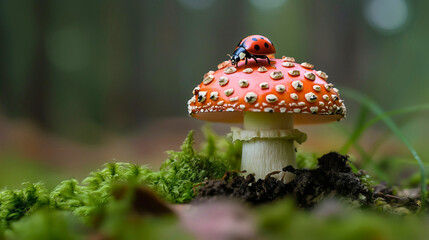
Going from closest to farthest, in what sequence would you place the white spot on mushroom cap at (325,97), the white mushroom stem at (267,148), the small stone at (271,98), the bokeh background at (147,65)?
the small stone at (271,98)
the white spot on mushroom cap at (325,97)
the white mushroom stem at (267,148)
the bokeh background at (147,65)

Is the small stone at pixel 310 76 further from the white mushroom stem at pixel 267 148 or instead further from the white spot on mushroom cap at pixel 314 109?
the white mushroom stem at pixel 267 148

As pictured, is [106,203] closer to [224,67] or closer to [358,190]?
[224,67]

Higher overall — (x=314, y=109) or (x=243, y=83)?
(x=243, y=83)

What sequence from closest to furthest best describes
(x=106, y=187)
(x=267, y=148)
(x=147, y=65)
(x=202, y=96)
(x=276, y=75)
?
(x=106, y=187), (x=276, y=75), (x=202, y=96), (x=267, y=148), (x=147, y=65)

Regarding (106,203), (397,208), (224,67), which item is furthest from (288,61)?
(106,203)

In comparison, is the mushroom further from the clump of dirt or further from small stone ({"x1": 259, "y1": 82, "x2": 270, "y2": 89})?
the clump of dirt

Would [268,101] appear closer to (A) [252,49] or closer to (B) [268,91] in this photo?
(B) [268,91]

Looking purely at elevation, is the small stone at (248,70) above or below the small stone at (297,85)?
above

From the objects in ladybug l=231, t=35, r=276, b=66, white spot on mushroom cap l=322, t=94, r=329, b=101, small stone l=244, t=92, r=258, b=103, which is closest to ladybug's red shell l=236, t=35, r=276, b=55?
ladybug l=231, t=35, r=276, b=66

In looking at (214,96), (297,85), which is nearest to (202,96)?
(214,96)

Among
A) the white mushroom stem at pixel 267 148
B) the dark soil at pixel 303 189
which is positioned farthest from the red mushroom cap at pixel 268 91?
the dark soil at pixel 303 189
